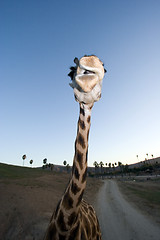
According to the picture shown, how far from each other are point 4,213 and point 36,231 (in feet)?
10.4

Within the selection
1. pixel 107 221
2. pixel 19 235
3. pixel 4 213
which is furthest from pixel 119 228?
pixel 4 213

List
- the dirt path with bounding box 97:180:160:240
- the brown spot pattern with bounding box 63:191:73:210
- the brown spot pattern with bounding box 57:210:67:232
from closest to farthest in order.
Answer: the brown spot pattern with bounding box 63:191:73:210 < the brown spot pattern with bounding box 57:210:67:232 < the dirt path with bounding box 97:180:160:240

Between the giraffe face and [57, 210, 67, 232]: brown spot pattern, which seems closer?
the giraffe face

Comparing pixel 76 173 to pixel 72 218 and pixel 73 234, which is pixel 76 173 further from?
pixel 73 234

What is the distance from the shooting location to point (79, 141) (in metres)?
2.11

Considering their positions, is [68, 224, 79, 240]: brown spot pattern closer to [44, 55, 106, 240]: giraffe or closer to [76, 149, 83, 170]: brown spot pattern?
[44, 55, 106, 240]: giraffe

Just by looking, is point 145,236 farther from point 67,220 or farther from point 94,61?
point 94,61

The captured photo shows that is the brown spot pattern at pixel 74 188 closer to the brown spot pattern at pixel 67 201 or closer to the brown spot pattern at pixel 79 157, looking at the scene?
the brown spot pattern at pixel 67 201

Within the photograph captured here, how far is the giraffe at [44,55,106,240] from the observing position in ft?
5.75

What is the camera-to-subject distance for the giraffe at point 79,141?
1752 mm

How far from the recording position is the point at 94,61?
1756 mm

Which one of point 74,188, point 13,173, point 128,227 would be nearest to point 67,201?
point 74,188

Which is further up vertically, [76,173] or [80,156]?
[80,156]

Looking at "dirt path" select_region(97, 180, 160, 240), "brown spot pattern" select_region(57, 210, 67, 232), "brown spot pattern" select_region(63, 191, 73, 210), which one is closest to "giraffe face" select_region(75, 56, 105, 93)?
"brown spot pattern" select_region(63, 191, 73, 210)
